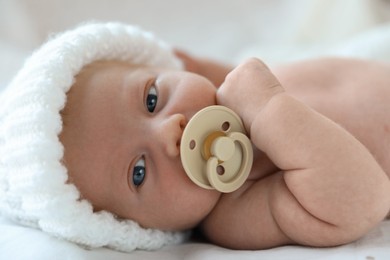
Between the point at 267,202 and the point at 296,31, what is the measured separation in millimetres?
1157

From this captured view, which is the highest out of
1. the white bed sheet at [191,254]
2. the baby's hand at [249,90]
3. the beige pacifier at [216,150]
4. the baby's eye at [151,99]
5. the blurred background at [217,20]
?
the blurred background at [217,20]

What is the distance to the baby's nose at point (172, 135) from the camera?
0.98 m

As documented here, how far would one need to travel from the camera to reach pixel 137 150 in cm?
103

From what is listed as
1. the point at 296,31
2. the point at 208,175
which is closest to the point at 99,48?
the point at 208,175

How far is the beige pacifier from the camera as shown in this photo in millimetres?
965

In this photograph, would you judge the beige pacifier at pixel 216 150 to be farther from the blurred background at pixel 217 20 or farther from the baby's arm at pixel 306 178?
the blurred background at pixel 217 20

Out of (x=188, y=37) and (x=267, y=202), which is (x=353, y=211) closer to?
(x=267, y=202)

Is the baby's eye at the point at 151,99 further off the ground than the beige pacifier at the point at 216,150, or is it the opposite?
the baby's eye at the point at 151,99

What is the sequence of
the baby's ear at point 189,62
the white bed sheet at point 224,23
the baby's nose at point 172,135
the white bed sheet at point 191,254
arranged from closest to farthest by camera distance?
1. the white bed sheet at point 191,254
2. the baby's nose at point 172,135
3. the baby's ear at point 189,62
4. the white bed sheet at point 224,23

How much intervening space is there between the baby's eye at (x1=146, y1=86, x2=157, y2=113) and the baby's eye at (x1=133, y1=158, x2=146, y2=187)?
103mm

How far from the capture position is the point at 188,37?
2035 millimetres

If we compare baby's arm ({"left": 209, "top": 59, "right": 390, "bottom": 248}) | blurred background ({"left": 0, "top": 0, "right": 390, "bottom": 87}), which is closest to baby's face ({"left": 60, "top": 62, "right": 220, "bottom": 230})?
baby's arm ({"left": 209, "top": 59, "right": 390, "bottom": 248})

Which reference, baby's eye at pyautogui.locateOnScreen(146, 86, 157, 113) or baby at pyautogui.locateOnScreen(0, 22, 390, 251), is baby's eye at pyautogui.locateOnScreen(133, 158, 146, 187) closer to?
baby at pyautogui.locateOnScreen(0, 22, 390, 251)

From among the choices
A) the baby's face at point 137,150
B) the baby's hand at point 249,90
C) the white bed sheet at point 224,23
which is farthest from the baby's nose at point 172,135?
the white bed sheet at point 224,23
